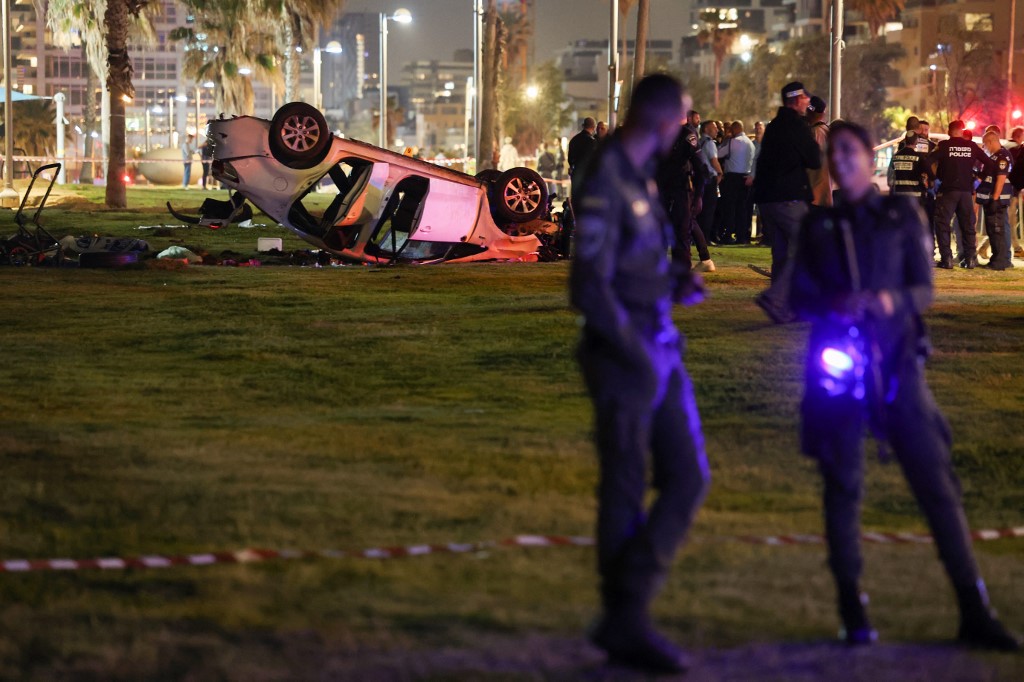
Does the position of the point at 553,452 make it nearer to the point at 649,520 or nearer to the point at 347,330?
the point at 649,520

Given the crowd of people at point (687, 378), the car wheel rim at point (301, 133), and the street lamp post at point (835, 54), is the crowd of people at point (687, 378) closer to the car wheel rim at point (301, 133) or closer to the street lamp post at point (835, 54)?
the car wheel rim at point (301, 133)

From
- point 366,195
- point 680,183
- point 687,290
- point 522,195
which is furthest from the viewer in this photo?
point 522,195

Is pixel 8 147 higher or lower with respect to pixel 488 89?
lower

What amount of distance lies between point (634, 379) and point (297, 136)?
50.7ft

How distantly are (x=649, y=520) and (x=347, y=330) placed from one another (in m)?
10.0

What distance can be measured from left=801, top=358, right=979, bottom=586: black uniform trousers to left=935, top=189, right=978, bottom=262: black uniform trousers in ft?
54.9

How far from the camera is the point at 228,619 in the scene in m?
5.54

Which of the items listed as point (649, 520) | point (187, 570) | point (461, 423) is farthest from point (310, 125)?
point (649, 520)

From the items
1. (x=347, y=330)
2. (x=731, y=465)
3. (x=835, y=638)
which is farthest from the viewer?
(x=347, y=330)

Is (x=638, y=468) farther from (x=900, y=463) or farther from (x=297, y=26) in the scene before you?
(x=297, y=26)

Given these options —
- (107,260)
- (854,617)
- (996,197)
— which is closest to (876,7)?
(996,197)

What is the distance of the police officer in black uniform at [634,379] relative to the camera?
4.89 metres

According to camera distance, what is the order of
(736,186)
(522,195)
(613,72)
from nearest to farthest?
(522,195)
(736,186)
(613,72)

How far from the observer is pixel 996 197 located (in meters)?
21.8
